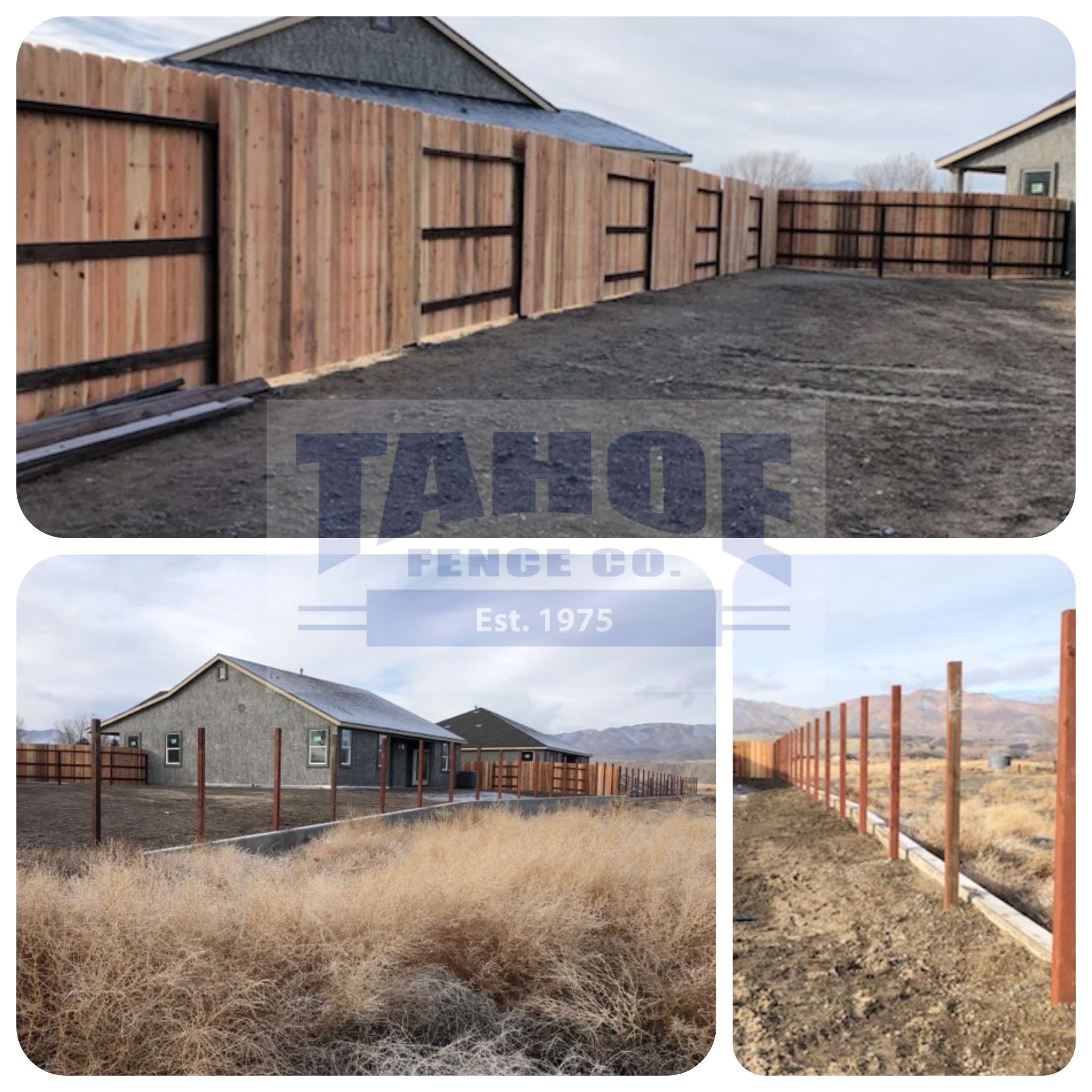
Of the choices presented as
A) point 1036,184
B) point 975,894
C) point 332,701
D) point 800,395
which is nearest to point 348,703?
point 332,701

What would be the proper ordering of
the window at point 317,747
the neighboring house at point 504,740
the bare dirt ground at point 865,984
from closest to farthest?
the bare dirt ground at point 865,984, the neighboring house at point 504,740, the window at point 317,747

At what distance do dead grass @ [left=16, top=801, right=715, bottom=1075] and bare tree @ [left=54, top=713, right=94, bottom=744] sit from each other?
34cm

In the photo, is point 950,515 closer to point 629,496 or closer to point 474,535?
point 629,496

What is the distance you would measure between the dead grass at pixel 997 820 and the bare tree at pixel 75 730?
2.78 metres

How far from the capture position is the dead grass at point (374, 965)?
3.37m

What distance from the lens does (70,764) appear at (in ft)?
11.6

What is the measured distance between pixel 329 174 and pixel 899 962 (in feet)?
20.0

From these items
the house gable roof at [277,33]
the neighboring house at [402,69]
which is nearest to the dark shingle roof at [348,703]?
the neighboring house at [402,69]

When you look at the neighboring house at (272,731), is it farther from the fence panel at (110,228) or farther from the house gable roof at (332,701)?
the fence panel at (110,228)

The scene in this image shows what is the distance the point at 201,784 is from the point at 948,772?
2.57 meters

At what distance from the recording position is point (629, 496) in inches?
218

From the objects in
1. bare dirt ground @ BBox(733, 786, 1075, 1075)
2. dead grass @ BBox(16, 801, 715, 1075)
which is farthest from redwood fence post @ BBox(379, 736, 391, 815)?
bare dirt ground @ BBox(733, 786, 1075, 1075)

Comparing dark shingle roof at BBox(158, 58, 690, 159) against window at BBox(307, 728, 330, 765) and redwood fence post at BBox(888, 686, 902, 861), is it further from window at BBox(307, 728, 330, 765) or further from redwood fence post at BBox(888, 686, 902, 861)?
window at BBox(307, 728, 330, 765)
